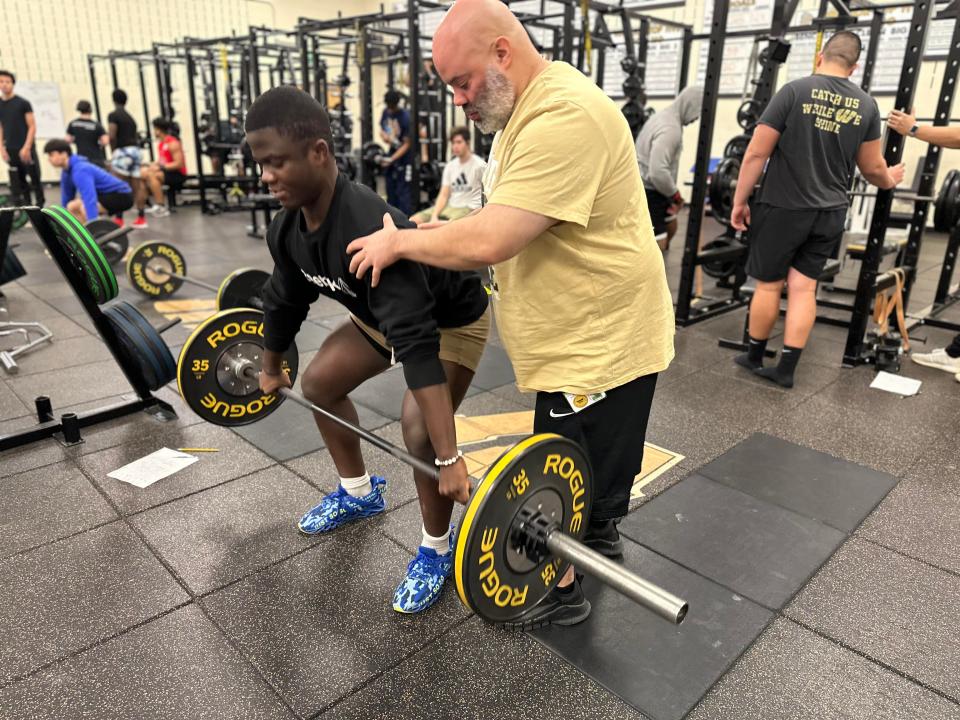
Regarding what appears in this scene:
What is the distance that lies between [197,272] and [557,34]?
3.99 meters

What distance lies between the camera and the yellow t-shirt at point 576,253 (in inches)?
41.7

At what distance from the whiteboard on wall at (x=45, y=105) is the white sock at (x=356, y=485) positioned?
36.6 feet

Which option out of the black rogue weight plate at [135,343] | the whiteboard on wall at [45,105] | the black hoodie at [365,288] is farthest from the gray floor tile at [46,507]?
the whiteboard on wall at [45,105]

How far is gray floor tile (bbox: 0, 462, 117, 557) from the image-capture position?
6.16 feet

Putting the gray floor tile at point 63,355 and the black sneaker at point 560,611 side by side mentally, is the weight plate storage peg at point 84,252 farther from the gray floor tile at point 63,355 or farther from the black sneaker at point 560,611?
the black sneaker at point 560,611

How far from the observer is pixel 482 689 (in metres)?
1.37

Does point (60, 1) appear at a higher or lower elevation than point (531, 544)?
higher

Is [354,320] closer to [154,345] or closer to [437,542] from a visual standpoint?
[437,542]

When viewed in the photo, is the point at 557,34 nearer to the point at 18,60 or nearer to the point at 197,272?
the point at 197,272

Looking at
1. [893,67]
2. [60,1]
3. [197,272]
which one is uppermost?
[60,1]

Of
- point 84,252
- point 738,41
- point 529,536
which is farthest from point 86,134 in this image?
point 529,536

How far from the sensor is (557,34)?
6.38 meters

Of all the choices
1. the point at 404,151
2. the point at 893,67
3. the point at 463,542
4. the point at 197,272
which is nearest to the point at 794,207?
the point at 463,542

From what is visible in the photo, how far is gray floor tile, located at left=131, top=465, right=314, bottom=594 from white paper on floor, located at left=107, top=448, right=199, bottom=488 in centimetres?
21
